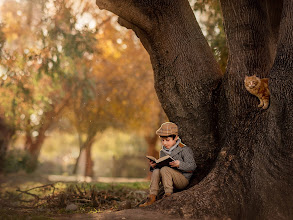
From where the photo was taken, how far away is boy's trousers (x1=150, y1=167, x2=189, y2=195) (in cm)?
524

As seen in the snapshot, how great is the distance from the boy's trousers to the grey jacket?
4.3 inches

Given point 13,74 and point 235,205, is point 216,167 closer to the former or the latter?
point 235,205

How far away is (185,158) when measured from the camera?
540cm

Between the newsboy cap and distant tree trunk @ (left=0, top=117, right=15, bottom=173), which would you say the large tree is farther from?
distant tree trunk @ (left=0, top=117, right=15, bottom=173)

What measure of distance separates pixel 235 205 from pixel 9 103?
12683mm

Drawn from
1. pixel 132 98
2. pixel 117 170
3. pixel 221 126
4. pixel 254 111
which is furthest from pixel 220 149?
pixel 117 170

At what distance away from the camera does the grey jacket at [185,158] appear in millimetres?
5320

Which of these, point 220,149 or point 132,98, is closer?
point 220,149

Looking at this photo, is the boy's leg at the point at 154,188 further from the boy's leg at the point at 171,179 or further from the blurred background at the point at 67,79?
the blurred background at the point at 67,79

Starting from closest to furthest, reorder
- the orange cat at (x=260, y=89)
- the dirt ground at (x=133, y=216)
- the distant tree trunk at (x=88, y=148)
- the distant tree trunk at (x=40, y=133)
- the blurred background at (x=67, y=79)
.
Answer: the dirt ground at (x=133, y=216), the orange cat at (x=260, y=89), the blurred background at (x=67, y=79), the distant tree trunk at (x=40, y=133), the distant tree trunk at (x=88, y=148)

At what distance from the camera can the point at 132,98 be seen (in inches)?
743

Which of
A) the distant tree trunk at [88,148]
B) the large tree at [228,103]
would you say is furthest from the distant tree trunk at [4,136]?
the large tree at [228,103]

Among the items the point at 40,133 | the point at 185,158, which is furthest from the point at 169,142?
the point at 40,133

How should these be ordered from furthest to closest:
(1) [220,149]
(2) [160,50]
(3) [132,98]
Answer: (3) [132,98]
(2) [160,50]
(1) [220,149]
